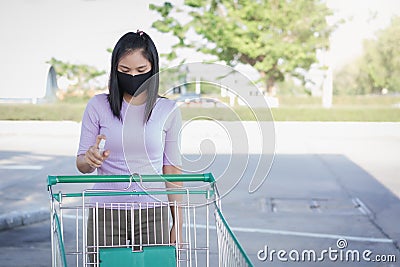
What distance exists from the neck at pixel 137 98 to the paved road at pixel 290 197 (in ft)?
0.92

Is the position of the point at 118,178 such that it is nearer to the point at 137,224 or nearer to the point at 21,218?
the point at 137,224

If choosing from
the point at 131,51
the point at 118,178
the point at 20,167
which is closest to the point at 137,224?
the point at 118,178

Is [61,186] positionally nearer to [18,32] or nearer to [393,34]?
[18,32]

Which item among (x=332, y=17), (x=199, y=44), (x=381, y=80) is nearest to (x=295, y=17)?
(x=332, y=17)

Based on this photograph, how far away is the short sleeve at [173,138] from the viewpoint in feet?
9.78

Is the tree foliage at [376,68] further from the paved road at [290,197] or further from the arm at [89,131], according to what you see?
the arm at [89,131]

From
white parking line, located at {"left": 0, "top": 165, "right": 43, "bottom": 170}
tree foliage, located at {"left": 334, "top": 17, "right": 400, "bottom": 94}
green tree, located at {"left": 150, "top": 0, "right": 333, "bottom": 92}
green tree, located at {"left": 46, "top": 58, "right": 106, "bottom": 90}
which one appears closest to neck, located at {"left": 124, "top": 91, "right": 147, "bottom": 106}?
white parking line, located at {"left": 0, "top": 165, "right": 43, "bottom": 170}

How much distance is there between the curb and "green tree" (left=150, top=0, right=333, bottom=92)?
2552cm

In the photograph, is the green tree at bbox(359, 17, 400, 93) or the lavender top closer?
the lavender top

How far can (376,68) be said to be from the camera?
3950 cm

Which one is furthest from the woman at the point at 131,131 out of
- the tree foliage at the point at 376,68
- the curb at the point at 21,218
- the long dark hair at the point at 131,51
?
the tree foliage at the point at 376,68

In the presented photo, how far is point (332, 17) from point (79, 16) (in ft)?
38.2

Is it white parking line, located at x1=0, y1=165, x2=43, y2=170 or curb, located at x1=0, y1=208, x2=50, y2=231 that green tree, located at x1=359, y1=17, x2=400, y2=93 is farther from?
curb, located at x1=0, y1=208, x2=50, y2=231

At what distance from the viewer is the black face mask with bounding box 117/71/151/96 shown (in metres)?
2.90
